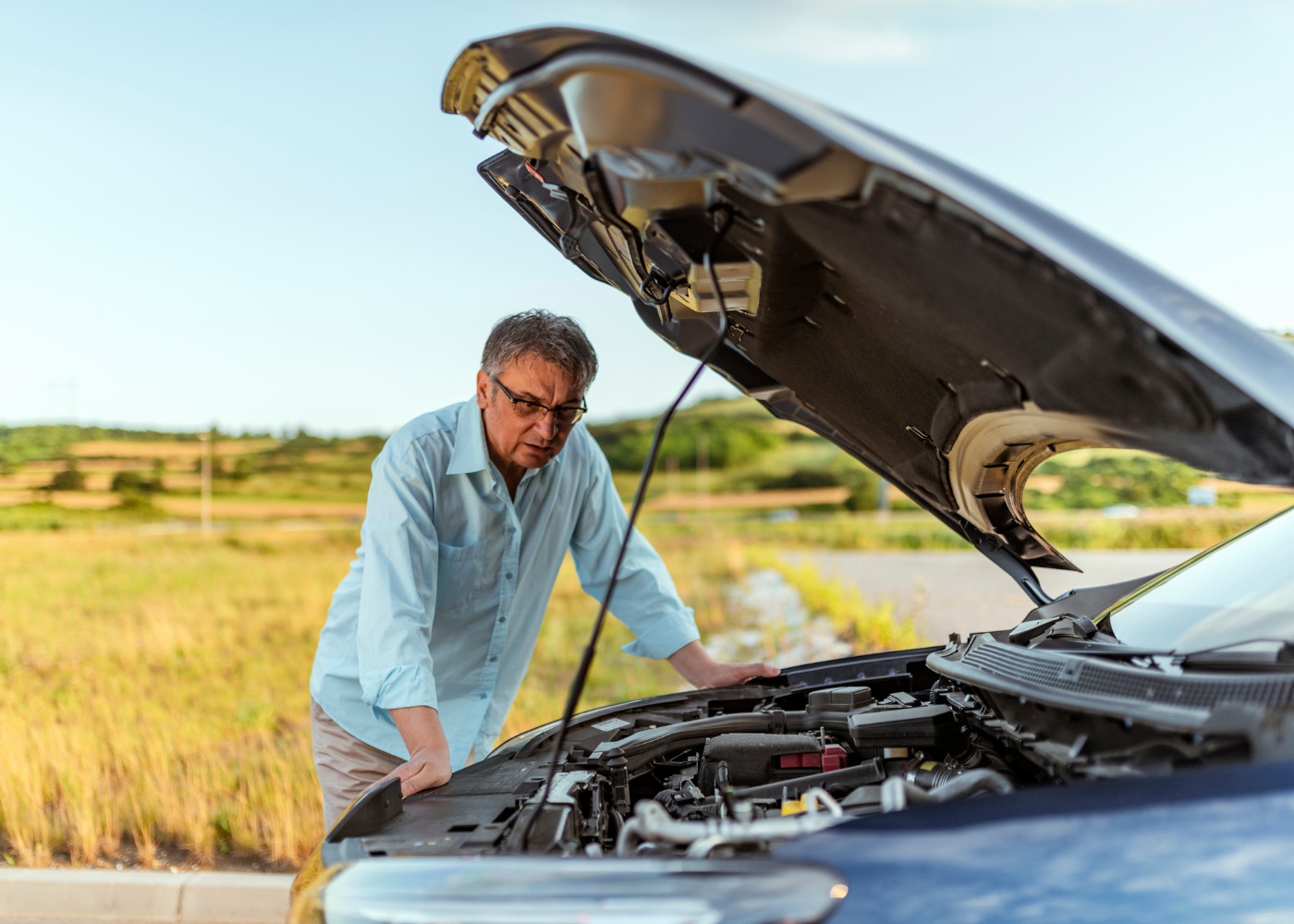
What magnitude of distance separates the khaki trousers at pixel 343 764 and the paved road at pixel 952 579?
498cm

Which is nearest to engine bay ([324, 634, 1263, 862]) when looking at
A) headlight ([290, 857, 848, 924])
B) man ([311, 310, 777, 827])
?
headlight ([290, 857, 848, 924])

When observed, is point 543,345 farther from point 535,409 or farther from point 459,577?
point 459,577

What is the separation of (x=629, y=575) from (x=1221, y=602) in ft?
5.43

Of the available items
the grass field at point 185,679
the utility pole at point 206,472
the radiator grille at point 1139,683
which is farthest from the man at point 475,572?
the utility pole at point 206,472

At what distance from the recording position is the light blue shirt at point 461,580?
92.8 inches

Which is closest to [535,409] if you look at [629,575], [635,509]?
[629,575]

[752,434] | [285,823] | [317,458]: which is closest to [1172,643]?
[285,823]

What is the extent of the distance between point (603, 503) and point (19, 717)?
15.9 ft

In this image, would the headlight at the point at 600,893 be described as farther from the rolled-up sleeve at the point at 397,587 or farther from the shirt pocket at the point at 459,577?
the shirt pocket at the point at 459,577

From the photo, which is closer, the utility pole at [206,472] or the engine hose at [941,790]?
the engine hose at [941,790]

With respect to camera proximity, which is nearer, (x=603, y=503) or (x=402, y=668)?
(x=402, y=668)

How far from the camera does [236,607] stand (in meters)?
10.1

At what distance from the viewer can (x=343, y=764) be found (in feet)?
9.05

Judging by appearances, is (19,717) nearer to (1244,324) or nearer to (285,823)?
(285,823)
